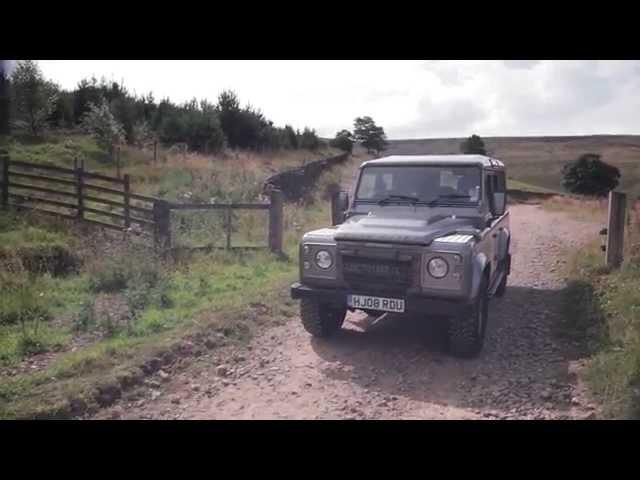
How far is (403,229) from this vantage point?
5168 mm

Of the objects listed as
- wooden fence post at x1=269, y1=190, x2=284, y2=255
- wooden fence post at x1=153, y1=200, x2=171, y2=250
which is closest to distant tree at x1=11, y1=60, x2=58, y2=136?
wooden fence post at x1=153, y1=200, x2=171, y2=250

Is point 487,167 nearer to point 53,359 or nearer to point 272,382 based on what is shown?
point 272,382

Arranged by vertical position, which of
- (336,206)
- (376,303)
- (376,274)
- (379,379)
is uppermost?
(336,206)

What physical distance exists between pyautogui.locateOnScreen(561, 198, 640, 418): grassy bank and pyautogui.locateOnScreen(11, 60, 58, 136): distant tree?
72.2ft

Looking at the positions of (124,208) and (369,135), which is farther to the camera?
(369,135)

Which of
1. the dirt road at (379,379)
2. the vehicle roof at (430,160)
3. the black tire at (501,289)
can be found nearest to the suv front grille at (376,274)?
the dirt road at (379,379)

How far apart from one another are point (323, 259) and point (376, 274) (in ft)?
1.99

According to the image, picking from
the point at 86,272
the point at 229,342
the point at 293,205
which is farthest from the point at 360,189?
the point at 293,205

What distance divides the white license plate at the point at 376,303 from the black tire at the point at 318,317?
52 centimetres

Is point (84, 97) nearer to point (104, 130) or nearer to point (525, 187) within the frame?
point (104, 130)

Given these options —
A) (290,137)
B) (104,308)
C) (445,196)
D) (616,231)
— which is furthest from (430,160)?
(290,137)

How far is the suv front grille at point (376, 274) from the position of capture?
4969mm

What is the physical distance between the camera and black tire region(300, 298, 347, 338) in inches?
222

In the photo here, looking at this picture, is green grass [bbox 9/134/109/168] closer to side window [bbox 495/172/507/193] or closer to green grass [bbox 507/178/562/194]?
side window [bbox 495/172/507/193]
